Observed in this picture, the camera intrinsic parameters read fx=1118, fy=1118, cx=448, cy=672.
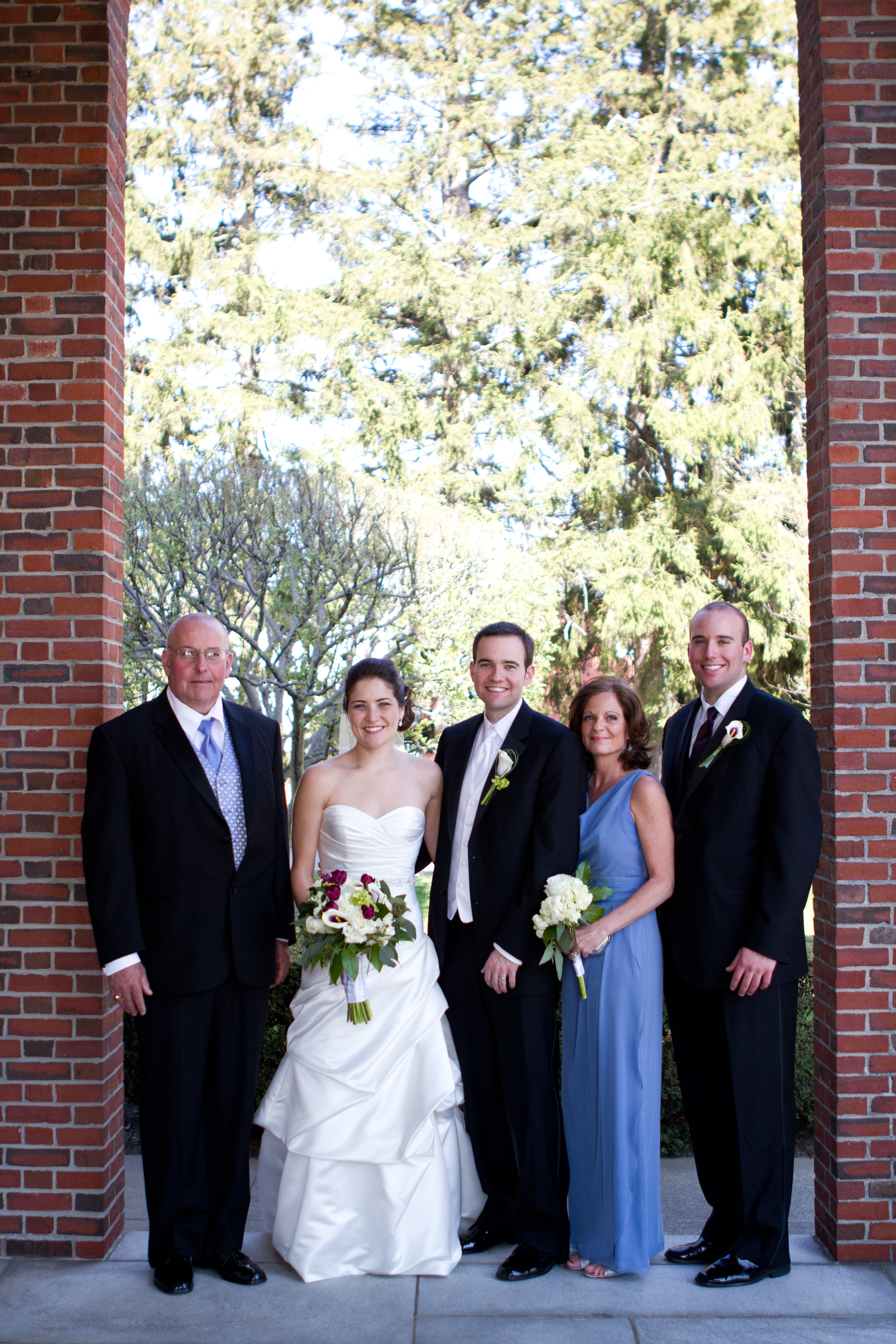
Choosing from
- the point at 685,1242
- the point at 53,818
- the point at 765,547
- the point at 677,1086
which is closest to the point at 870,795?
the point at 685,1242

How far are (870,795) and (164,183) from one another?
18.9m

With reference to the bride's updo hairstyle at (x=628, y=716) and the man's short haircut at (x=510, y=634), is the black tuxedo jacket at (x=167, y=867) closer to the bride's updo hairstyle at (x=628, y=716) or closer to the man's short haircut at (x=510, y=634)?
the man's short haircut at (x=510, y=634)

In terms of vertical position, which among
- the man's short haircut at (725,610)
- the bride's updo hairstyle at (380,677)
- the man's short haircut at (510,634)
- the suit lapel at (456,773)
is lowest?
the suit lapel at (456,773)

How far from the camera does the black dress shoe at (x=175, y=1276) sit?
369 centimetres

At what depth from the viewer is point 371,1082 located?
12.7 feet

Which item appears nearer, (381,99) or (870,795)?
(870,795)

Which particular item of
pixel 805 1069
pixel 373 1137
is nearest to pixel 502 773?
pixel 373 1137

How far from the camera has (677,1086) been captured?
543cm

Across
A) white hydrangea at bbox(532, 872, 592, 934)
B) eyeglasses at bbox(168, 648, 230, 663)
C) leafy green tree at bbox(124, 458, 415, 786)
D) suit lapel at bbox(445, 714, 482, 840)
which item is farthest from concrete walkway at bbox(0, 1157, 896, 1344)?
leafy green tree at bbox(124, 458, 415, 786)

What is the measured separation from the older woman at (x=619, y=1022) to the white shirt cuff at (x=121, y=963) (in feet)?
4.84

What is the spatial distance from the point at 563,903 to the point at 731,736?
0.79m

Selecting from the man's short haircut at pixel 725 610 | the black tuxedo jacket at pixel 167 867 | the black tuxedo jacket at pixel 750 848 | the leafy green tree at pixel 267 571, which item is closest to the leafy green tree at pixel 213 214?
the leafy green tree at pixel 267 571

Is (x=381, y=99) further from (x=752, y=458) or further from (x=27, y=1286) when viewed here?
(x=27, y=1286)

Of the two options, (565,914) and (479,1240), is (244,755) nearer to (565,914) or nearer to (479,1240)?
(565,914)
